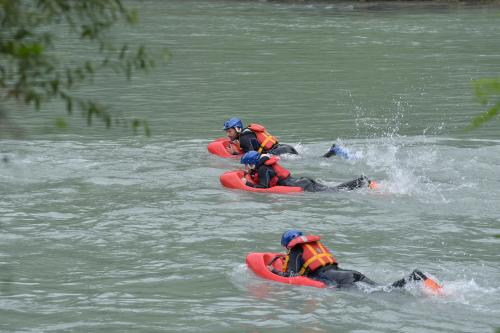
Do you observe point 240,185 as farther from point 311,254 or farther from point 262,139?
point 311,254

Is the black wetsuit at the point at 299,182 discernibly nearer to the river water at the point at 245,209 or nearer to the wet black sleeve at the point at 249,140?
the river water at the point at 245,209

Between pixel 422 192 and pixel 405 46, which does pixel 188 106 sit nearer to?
pixel 422 192

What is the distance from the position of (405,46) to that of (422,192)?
67.0ft

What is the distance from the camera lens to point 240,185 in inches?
620

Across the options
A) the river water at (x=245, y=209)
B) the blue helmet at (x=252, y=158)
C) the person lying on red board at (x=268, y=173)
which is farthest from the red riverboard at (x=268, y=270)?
the blue helmet at (x=252, y=158)

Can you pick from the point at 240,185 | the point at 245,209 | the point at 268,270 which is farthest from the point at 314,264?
the point at 240,185

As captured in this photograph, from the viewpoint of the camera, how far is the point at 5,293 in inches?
436

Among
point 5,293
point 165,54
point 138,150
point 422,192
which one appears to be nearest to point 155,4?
point 138,150

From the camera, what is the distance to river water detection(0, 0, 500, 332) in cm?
1023

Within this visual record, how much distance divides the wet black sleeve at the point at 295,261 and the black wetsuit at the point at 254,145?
690cm

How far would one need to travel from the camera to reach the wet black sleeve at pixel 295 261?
434 inches

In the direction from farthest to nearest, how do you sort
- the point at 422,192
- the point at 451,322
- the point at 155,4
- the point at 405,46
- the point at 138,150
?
1. the point at 155,4
2. the point at 405,46
3. the point at 138,150
4. the point at 422,192
5. the point at 451,322

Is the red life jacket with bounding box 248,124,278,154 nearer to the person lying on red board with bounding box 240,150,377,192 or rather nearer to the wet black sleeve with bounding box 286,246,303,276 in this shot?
the person lying on red board with bounding box 240,150,377,192

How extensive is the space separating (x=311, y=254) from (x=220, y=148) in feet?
25.6
